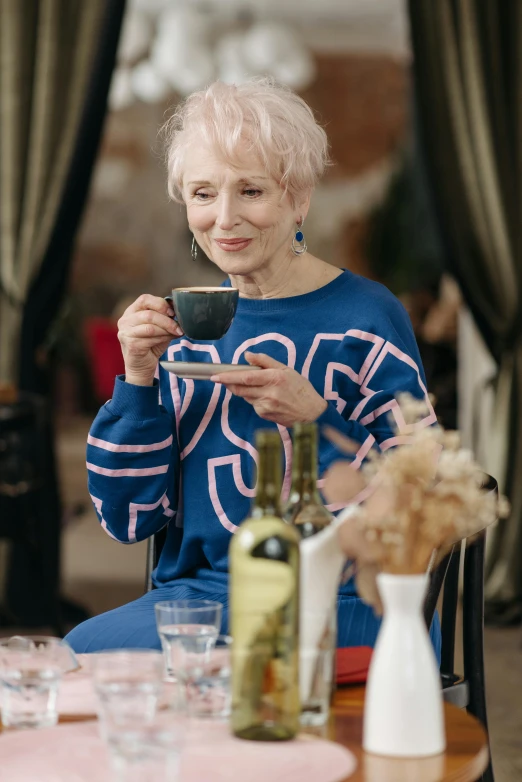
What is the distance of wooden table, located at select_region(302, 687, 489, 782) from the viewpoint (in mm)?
1041

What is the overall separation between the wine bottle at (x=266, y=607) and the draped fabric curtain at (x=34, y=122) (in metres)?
3.03

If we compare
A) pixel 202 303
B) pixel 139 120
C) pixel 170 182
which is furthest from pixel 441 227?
pixel 139 120

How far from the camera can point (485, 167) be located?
4195mm

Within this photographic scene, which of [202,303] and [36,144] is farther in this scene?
[36,144]

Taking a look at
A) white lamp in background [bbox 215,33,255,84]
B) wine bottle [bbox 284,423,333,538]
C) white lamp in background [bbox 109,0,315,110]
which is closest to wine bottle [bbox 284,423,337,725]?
wine bottle [bbox 284,423,333,538]

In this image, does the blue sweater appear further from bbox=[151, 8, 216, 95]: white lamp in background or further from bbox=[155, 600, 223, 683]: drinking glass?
bbox=[151, 8, 216, 95]: white lamp in background

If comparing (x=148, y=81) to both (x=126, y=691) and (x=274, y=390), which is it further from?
(x=126, y=691)

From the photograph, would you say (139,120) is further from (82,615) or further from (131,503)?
(131,503)

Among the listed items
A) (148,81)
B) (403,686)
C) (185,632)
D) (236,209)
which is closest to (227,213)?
(236,209)

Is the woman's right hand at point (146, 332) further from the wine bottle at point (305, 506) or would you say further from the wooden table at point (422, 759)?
the wooden table at point (422, 759)

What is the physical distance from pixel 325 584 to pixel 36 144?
312cm

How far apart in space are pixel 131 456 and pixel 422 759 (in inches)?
30.1

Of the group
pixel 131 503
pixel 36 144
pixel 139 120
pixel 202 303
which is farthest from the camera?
pixel 139 120

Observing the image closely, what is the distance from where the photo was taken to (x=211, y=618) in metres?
1.23
